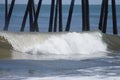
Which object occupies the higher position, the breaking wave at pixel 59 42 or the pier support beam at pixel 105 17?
the pier support beam at pixel 105 17

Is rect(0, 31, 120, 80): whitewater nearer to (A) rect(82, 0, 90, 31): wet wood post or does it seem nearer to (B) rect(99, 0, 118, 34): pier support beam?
(B) rect(99, 0, 118, 34): pier support beam

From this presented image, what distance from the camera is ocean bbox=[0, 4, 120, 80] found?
10.3m

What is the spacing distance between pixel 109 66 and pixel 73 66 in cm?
96

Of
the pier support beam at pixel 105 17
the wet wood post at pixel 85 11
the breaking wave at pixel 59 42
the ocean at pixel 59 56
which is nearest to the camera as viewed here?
the ocean at pixel 59 56

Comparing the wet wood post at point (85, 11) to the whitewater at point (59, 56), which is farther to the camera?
the wet wood post at point (85, 11)

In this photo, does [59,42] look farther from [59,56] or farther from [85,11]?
[59,56]

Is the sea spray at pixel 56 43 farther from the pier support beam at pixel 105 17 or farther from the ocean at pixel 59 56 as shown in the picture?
the pier support beam at pixel 105 17

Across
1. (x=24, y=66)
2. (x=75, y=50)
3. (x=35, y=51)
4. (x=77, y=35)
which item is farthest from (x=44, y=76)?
(x=77, y=35)

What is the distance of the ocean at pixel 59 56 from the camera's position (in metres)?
10.3

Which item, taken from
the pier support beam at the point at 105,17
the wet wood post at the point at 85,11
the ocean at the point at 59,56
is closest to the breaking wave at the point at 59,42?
the ocean at the point at 59,56

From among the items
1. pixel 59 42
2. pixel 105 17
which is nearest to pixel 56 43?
pixel 59 42

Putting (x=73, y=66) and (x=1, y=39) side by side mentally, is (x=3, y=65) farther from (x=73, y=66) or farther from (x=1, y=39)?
(x=1, y=39)

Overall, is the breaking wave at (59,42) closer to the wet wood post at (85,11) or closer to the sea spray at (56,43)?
the sea spray at (56,43)

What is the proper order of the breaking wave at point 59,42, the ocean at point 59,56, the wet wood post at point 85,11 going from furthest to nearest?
the wet wood post at point 85,11 → the breaking wave at point 59,42 → the ocean at point 59,56
